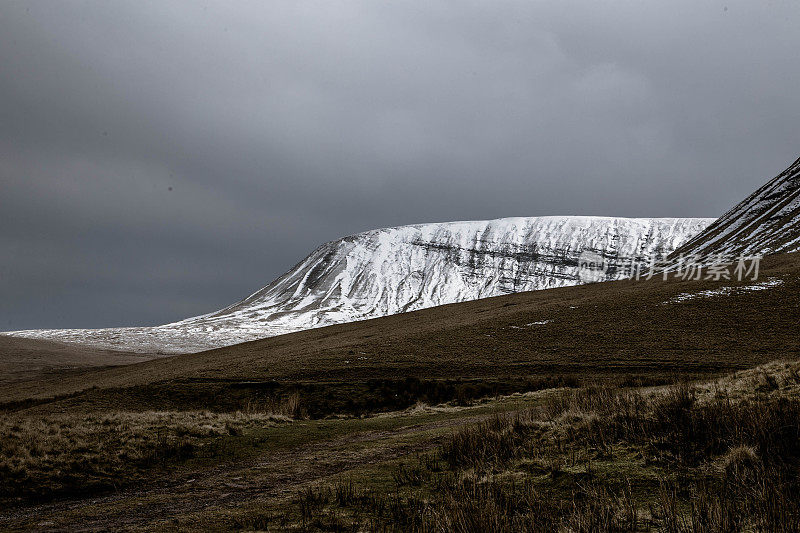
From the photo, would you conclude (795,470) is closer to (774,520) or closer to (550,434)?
(774,520)

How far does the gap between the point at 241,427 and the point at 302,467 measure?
23.9ft

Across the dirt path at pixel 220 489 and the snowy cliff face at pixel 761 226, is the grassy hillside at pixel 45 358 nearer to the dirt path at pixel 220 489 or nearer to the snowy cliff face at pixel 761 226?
the dirt path at pixel 220 489

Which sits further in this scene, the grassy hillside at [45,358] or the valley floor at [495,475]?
the grassy hillside at [45,358]

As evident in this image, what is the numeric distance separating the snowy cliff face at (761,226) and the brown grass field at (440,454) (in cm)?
5718

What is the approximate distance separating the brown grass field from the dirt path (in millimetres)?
68

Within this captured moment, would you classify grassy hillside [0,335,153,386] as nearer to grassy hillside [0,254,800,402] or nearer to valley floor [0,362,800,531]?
grassy hillside [0,254,800,402]

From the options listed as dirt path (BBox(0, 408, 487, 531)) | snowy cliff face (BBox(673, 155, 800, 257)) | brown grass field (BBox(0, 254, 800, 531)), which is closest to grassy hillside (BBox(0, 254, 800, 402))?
brown grass field (BBox(0, 254, 800, 531))

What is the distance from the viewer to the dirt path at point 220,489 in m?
9.09

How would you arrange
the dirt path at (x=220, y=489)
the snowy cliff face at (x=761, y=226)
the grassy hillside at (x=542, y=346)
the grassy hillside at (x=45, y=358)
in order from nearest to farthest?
the dirt path at (x=220, y=489)
the grassy hillside at (x=542, y=346)
the grassy hillside at (x=45, y=358)
the snowy cliff face at (x=761, y=226)

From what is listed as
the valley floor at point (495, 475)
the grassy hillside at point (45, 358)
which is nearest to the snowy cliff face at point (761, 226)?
the valley floor at point (495, 475)

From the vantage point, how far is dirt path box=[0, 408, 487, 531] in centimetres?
909

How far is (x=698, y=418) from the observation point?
31.1 feet

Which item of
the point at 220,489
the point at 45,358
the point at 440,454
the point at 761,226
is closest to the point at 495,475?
the point at 440,454

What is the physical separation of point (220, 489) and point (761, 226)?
10711 cm
